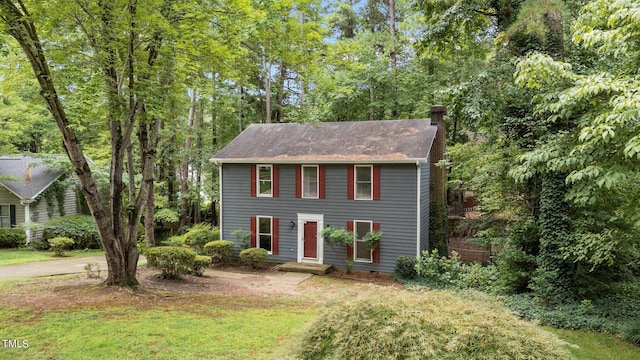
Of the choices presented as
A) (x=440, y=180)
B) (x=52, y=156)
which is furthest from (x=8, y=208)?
(x=440, y=180)

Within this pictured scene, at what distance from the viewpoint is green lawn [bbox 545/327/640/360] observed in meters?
6.50

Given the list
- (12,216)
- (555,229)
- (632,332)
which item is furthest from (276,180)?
(12,216)

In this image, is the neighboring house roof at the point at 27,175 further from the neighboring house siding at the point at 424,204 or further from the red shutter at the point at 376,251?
the neighboring house siding at the point at 424,204

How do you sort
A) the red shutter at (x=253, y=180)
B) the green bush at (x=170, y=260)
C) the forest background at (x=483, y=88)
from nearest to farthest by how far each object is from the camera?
1. the forest background at (x=483, y=88)
2. the green bush at (x=170, y=260)
3. the red shutter at (x=253, y=180)

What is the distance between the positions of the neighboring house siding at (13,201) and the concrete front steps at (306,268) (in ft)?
51.3

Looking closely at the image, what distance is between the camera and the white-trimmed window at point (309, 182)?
611 inches

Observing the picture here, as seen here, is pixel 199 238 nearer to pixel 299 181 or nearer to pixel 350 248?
pixel 299 181

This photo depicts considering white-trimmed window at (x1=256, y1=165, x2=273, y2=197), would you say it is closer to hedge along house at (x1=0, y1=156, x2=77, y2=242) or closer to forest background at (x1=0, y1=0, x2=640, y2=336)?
forest background at (x1=0, y1=0, x2=640, y2=336)

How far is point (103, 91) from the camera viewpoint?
7.66 meters

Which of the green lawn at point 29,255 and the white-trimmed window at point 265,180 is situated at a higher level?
the white-trimmed window at point 265,180

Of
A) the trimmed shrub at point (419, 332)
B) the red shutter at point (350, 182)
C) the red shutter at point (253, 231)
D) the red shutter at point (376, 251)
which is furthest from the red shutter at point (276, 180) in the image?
the trimmed shrub at point (419, 332)

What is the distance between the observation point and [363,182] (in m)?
14.7

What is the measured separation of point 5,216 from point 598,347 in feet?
87.0

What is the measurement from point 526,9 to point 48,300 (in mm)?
12324
